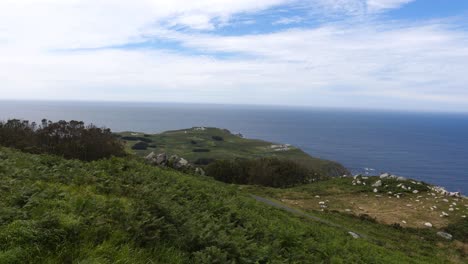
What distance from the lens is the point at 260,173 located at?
66.8 m

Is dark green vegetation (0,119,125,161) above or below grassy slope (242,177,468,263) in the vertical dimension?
above

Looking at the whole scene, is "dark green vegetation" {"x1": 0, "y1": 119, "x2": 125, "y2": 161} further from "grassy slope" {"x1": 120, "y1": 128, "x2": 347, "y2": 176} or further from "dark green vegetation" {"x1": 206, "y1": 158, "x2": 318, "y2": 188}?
"grassy slope" {"x1": 120, "y1": 128, "x2": 347, "y2": 176}

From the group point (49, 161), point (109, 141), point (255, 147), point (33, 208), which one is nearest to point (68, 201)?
point (33, 208)

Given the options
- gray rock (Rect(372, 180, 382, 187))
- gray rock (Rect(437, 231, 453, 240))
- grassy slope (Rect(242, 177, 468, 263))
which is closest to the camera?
grassy slope (Rect(242, 177, 468, 263))

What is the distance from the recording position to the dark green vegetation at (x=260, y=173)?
67.0 meters

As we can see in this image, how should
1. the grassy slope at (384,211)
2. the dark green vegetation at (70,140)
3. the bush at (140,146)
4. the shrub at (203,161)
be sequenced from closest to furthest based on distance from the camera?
the grassy slope at (384,211), the dark green vegetation at (70,140), the shrub at (203,161), the bush at (140,146)

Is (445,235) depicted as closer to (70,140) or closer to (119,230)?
(119,230)

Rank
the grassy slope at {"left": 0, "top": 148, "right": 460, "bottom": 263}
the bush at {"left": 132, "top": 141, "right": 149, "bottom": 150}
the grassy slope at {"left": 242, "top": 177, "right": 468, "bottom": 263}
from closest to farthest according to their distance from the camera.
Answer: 1. the grassy slope at {"left": 0, "top": 148, "right": 460, "bottom": 263}
2. the grassy slope at {"left": 242, "top": 177, "right": 468, "bottom": 263}
3. the bush at {"left": 132, "top": 141, "right": 149, "bottom": 150}

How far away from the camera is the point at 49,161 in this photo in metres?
19.7

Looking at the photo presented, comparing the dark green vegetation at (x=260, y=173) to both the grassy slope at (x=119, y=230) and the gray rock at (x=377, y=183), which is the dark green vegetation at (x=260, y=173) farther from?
the grassy slope at (x=119, y=230)

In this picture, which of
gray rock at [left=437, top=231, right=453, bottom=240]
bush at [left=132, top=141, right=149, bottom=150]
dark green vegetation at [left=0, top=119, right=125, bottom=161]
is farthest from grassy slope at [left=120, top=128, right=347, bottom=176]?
gray rock at [left=437, top=231, right=453, bottom=240]

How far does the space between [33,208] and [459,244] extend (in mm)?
28868

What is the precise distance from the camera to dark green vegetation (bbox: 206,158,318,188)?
2638 inches

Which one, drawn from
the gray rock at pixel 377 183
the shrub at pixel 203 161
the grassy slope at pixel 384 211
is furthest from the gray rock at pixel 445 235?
the shrub at pixel 203 161
